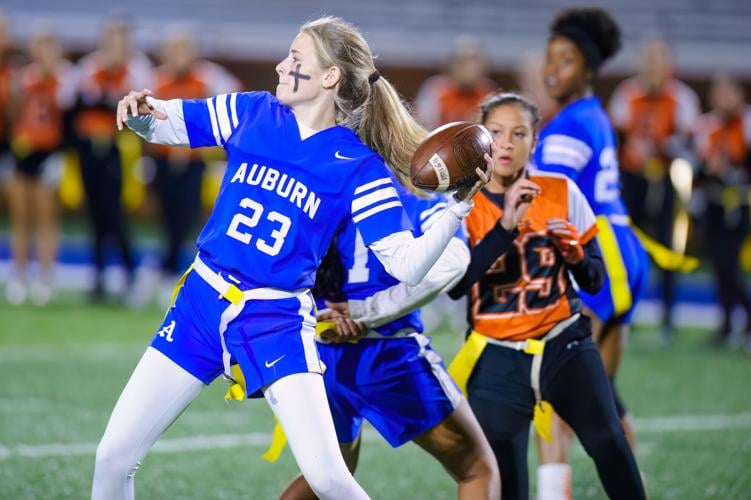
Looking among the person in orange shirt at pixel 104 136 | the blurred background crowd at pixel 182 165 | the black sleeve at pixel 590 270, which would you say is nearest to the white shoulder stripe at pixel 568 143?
the black sleeve at pixel 590 270

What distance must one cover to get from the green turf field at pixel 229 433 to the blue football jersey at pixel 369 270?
133cm

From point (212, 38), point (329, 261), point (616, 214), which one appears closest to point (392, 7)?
point (212, 38)

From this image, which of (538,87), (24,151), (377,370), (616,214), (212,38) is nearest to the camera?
(377,370)

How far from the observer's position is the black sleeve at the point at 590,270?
3.91m

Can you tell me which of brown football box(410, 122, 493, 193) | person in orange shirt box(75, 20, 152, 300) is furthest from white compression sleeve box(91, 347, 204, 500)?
person in orange shirt box(75, 20, 152, 300)

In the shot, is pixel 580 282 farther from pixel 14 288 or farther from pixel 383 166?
pixel 14 288

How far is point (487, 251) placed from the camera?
3.69 metres

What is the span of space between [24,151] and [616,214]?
262 inches

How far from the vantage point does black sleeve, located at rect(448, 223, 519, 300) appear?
12.0 ft

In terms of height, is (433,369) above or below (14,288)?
above

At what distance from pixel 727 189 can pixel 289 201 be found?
22.8 feet

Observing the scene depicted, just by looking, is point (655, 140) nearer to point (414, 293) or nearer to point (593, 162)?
point (593, 162)

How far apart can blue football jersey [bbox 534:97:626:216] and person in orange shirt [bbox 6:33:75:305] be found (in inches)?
252

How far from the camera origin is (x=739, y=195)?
31.3ft
